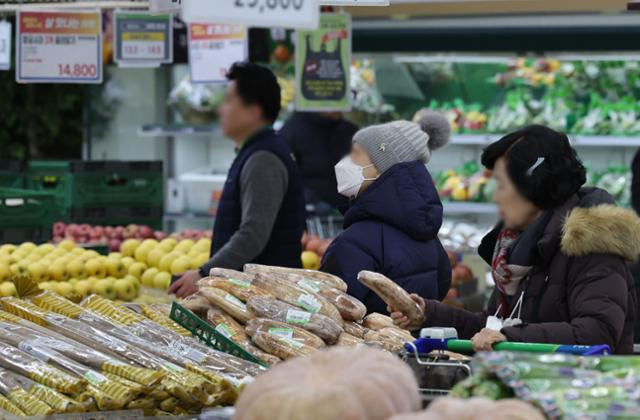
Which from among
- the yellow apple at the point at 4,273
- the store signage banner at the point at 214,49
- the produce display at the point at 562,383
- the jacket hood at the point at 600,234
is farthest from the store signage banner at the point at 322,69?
the produce display at the point at 562,383

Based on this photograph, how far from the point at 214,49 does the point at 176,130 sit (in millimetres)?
2327

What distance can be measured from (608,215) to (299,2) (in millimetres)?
1277

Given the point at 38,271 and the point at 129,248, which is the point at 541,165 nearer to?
the point at 38,271

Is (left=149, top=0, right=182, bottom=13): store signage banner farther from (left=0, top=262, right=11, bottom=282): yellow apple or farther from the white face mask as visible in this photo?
(left=0, top=262, right=11, bottom=282): yellow apple

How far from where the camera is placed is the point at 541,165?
12.3ft

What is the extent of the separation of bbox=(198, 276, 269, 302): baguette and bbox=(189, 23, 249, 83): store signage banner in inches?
176

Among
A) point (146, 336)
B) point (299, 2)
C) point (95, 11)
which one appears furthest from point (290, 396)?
point (95, 11)

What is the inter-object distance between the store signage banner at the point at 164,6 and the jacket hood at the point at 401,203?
39.3 inches

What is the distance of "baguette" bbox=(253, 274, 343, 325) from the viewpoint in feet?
13.2

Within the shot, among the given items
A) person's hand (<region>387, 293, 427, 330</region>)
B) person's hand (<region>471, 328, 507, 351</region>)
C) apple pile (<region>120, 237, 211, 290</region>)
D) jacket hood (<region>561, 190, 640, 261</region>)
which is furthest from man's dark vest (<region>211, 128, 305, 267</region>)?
person's hand (<region>471, 328, 507, 351</region>)

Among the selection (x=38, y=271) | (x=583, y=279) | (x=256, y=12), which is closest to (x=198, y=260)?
(x=38, y=271)

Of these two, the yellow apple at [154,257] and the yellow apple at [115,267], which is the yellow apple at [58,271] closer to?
the yellow apple at [115,267]

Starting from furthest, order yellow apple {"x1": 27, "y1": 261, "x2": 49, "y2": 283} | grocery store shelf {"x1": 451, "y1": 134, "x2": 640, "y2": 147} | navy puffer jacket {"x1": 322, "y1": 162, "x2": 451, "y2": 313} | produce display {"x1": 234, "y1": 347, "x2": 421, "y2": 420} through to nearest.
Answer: grocery store shelf {"x1": 451, "y1": 134, "x2": 640, "y2": 147} < yellow apple {"x1": 27, "y1": 261, "x2": 49, "y2": 283} < navy puffer jacket {"x1": 322, "y1": 162, "x2": 451, "y2": 313} < produce display {"x1": 234, "y1": 347, "x2": 421, "y2": 420}

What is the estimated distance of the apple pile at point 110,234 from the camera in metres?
7.94
